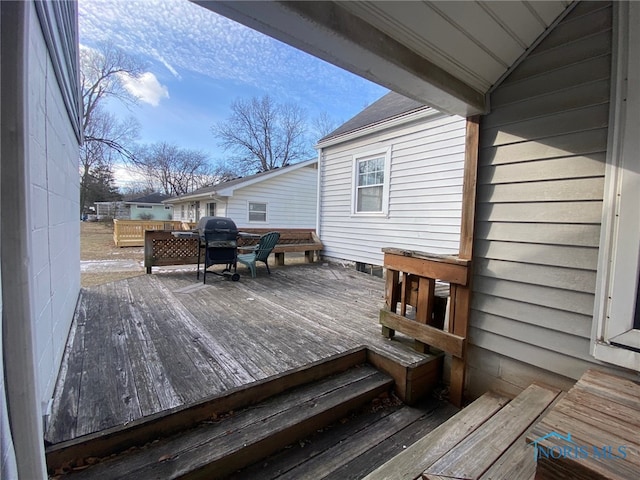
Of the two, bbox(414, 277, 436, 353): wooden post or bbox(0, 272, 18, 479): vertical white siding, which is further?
bbox(414, 277, 436, 353): wooden post

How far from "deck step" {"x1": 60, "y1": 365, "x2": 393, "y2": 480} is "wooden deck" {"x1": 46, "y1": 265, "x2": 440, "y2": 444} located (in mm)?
176

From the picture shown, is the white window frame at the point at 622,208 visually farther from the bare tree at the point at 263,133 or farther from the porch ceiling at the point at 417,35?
the bare tree at the point at 263,133

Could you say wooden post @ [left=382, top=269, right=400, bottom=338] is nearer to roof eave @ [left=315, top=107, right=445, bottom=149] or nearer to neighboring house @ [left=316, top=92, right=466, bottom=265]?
neighboring house @ [left=316, top=92, right=466, bottom=265]

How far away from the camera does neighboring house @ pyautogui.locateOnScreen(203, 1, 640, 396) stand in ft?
4.60

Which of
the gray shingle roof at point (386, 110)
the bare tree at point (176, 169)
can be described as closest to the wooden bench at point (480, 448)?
the gray shingle roof at point (386, 110)

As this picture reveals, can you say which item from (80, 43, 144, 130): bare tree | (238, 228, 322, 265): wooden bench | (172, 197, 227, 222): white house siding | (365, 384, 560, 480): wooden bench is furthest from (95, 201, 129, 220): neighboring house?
(365, 384, 560, 480): wooden bench

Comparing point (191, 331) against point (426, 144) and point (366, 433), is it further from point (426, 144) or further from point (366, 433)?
point (426, 144)

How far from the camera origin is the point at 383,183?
19.6ft

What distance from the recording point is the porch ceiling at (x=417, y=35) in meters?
1.14

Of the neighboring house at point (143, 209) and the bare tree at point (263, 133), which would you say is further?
the neighboring house at point (143, 209)

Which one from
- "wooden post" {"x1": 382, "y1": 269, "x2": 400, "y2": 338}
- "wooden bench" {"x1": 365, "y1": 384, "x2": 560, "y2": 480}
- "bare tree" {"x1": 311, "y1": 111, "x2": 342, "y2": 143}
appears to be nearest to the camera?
"wooden bench" {"x1": 365, "y1": 384, "x2": 560, "y2": 480}

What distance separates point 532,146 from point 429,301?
1.39 m

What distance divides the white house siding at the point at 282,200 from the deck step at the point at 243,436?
9127mm

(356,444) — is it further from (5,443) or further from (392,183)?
(392,183)
